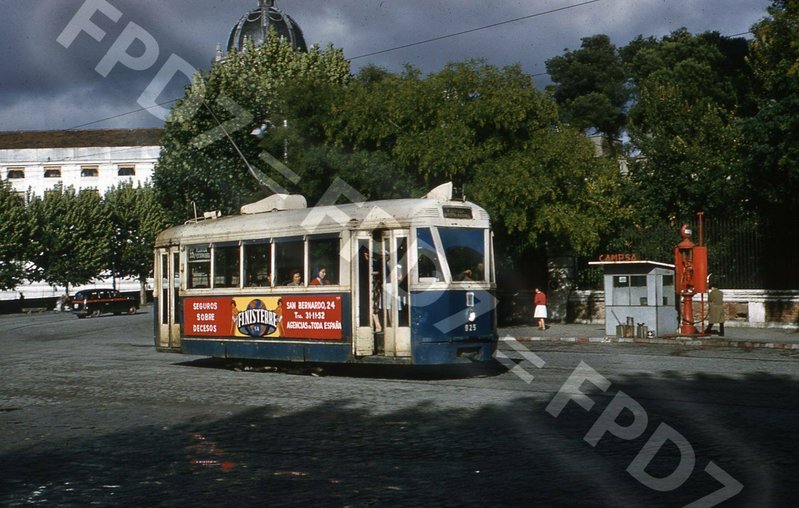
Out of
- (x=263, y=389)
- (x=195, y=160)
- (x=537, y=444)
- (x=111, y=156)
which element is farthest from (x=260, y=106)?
(x=111, y=156)

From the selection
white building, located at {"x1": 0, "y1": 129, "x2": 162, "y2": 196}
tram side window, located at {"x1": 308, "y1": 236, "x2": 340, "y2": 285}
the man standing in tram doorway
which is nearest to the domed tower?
white building, located at {"x1": 0, "y1": 129, "x2": 162, "y2": 196}

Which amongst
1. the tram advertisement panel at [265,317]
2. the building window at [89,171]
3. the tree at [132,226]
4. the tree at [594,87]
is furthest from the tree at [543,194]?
the building window at [89,171]

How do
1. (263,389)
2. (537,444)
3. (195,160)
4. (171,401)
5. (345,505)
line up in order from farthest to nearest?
(195,160), (263,389), (171,401), (537,444), (345,505)

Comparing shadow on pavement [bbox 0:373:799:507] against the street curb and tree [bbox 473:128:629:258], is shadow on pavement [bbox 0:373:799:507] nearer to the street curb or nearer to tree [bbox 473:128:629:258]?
the street curb

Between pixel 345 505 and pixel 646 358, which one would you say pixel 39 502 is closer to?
pixel 345 505

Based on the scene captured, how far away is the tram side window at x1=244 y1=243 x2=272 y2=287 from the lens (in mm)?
17484

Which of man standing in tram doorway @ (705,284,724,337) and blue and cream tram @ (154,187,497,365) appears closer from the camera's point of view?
blue and cream tram @ (154,187,497,365)

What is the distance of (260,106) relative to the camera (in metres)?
41.7

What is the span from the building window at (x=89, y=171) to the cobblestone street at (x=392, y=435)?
235 feet

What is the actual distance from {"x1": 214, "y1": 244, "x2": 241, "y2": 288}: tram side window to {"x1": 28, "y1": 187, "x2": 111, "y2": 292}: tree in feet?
166

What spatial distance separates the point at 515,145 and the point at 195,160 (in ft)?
52.5

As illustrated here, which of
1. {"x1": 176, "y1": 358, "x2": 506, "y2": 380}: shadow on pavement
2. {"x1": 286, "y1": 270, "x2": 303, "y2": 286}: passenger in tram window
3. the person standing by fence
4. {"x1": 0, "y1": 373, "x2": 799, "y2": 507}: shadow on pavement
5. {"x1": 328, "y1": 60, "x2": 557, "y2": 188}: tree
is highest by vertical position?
{"x1": 328, "y1": 60, "x2": 557, "y2": 188}: tree

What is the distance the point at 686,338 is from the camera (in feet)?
81.5

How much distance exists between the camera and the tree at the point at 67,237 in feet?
215
